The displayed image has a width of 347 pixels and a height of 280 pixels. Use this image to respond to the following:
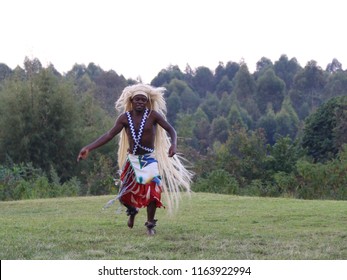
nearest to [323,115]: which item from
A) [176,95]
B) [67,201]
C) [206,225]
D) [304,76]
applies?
[67,201]

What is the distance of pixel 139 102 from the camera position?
8086 mm

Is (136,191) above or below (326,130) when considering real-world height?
below

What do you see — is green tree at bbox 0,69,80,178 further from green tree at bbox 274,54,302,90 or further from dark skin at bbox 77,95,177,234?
green tree at bbox 274,54,302,90

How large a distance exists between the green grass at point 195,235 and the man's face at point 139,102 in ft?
4.79

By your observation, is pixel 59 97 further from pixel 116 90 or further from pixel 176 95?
pixel 176 95

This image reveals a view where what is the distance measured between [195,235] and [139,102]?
5.45ft

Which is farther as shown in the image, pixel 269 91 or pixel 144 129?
pixel 269 91

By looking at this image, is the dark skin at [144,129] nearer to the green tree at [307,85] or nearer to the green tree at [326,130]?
the green tree at [326,130]

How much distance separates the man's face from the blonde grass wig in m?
0.15

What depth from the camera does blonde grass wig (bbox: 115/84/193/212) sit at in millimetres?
8344

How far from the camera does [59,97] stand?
29.7 metres

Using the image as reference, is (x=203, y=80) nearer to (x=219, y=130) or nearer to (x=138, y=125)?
(x=219, y=130)

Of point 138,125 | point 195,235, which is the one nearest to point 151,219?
point 195,235

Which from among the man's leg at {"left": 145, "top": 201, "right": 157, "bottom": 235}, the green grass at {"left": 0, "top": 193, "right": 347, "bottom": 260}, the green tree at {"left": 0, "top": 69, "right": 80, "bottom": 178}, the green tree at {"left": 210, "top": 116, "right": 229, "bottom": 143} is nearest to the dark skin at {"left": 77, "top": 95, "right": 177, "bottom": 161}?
the man's leg at {"left": 145, "top": 201, "right": 157, "bottom": 235}
